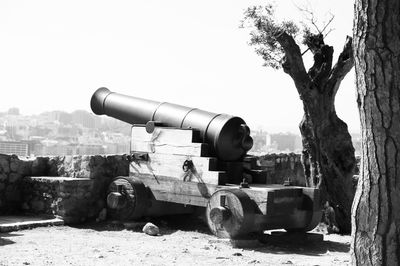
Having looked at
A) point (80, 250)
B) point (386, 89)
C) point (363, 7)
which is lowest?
point (80, 250)

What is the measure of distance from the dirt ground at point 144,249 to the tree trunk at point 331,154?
580mm

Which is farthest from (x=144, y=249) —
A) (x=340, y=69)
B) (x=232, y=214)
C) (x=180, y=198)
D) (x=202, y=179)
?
(x=340, y=69)

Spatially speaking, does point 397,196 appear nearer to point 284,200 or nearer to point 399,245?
point 399,245

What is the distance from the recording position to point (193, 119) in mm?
9422

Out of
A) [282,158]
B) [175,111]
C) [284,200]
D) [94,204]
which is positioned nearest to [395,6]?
[284,200]

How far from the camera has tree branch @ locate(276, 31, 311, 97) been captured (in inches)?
378

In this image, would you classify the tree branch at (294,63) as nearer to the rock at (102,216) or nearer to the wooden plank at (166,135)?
the wooden plank at (166,135)

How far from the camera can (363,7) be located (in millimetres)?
4488

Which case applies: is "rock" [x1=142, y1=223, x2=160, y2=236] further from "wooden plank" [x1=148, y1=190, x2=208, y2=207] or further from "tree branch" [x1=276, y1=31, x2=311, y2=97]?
"tree branch" [x1=276, y1=31, x2=311, y2=97]

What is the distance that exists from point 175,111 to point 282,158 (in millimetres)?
3467

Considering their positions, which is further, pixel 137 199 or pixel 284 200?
pixel 137 199

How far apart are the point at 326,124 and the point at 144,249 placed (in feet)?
12.0

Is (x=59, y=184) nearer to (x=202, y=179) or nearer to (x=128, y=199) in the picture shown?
(x=128, y=199)

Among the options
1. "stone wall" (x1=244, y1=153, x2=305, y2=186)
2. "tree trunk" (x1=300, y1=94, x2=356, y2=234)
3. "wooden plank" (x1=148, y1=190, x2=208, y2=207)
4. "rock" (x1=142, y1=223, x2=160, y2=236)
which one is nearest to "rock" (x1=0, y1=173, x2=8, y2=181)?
"wooden plank" (x1=148, y1=190, x2=208, y2=207)
